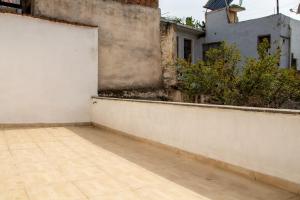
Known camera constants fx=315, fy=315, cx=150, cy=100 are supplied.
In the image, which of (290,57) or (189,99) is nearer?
(189,99)

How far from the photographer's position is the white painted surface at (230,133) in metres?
4.42

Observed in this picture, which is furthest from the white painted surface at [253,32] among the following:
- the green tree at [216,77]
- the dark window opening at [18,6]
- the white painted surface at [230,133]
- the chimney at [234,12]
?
the white painted surface at [230,133]

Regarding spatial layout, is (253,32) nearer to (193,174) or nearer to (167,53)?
(167,53)

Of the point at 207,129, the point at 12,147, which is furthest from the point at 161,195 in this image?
the point at 12,147

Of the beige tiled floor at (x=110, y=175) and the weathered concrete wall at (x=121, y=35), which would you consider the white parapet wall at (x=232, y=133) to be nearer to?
the beige tiled floor at (x=110, y=175)

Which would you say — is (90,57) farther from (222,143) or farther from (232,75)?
(222,143)

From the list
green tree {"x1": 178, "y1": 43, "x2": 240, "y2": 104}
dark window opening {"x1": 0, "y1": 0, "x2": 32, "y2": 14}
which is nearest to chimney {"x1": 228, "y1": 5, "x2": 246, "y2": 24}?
green tree {"x1": 178, "y1": 43, "x2": 240, "y2": 104}

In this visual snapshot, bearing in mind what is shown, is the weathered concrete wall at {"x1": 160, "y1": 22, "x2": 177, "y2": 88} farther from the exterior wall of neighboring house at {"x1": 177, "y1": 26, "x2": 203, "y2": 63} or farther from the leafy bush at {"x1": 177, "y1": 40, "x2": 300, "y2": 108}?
the leafy bush at {"x1": 177, "y1": 40, "x2": 300, "y2": 108}

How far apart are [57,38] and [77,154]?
219 inches

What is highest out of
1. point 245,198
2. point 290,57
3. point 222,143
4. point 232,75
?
point 290,57

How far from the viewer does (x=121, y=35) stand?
13.2 m

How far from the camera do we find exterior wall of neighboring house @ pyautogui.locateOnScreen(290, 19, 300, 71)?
1758 centimetres

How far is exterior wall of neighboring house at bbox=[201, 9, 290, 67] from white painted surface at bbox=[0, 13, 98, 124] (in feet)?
30.9

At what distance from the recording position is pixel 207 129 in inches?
232
